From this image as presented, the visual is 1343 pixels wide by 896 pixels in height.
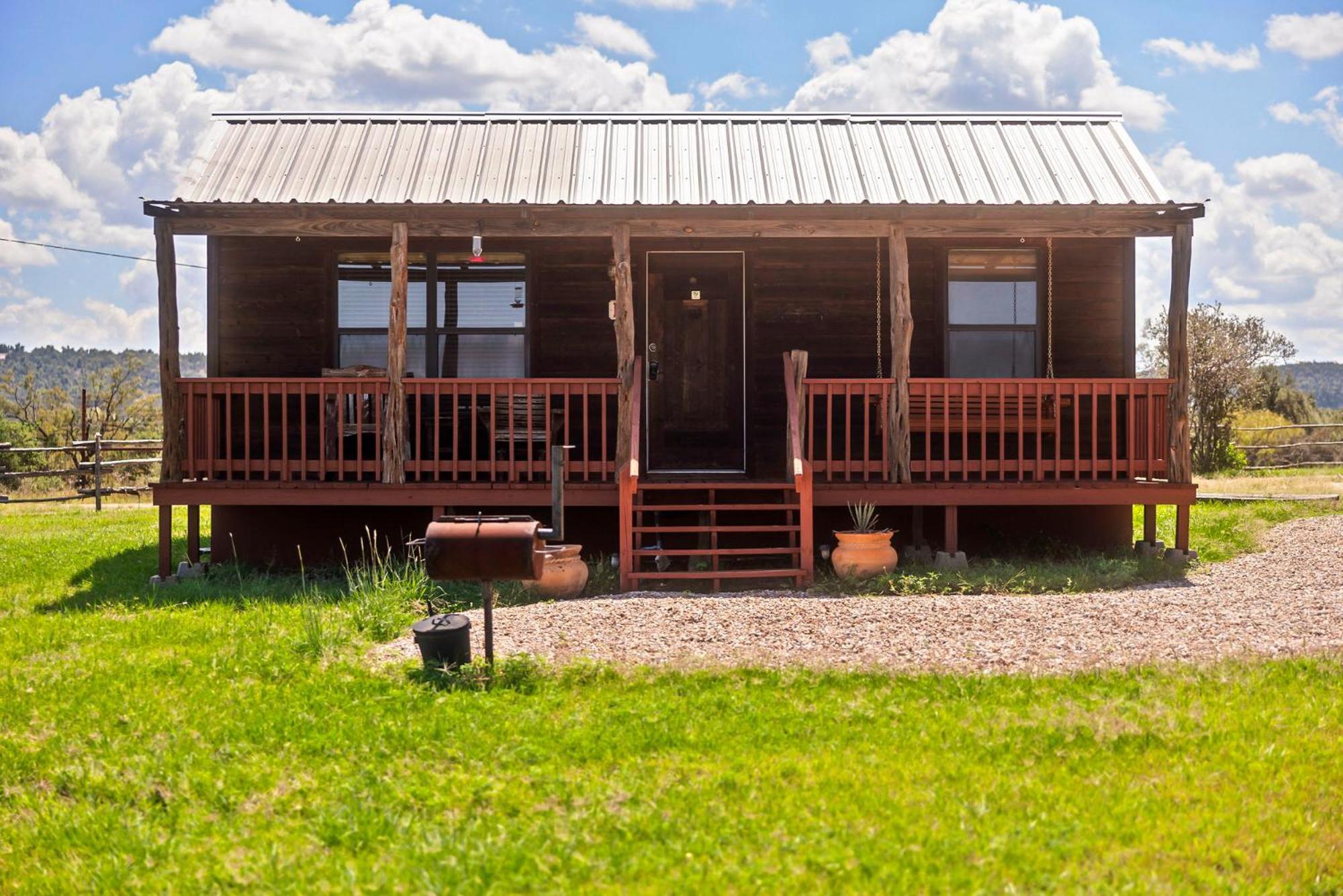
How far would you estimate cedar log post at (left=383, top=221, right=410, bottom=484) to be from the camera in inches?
445

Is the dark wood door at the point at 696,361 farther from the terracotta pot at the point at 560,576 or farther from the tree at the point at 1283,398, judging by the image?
the tree at the point at 1283,398

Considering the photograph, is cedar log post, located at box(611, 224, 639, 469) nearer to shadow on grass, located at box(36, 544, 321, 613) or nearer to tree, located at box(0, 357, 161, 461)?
shadow on grass, located at box(36, 544, 321, 613)

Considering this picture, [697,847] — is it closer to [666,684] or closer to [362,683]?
[666,684]

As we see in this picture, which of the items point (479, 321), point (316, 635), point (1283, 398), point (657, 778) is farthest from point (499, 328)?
point (1283, 398)

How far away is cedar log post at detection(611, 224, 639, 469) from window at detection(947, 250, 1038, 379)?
365 centimetres

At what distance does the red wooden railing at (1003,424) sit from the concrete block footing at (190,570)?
19.3ft

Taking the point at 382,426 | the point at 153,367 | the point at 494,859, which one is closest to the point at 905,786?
the point at 494,859

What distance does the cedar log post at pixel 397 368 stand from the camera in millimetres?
11298

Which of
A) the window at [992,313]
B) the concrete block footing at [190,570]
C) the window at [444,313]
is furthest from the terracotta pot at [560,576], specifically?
the window at [992,313]

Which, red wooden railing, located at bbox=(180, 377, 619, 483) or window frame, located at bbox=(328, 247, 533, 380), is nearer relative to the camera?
red wooden railing, located at bbox=(180, 377, 619, 483)

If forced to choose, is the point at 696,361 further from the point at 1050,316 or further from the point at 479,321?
the point at 1050,316

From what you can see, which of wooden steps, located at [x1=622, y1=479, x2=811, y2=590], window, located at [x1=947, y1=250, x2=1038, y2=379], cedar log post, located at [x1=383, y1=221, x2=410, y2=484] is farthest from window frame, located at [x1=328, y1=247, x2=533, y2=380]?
window, located at [x1=947, y1=250, x2=1038, y2=379]

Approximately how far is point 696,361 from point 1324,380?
127434 mm

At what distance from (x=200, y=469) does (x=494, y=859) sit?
26.3 feet
